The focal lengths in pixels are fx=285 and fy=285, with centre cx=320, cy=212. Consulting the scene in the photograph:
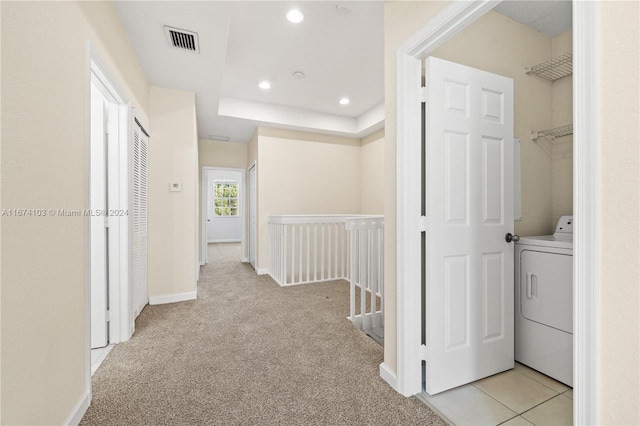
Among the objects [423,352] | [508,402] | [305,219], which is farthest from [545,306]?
[305,219]

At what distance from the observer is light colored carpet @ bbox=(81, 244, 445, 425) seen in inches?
57.1

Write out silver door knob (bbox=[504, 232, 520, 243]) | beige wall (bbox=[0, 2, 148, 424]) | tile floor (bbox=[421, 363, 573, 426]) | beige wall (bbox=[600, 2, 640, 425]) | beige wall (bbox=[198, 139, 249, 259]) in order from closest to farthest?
1. beige wall (bbox=[600, 2, 640, 425])
2. beige wall (bbox=[0, 2, 148, 424])
3. tile floor (bbox=[421, 363, 573, 426])
4. silver door knob (bbox=[504, 232, 520, 243])
5. beige wall (bbox=[198, 139, 249, 259])

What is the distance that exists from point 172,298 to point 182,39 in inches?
104

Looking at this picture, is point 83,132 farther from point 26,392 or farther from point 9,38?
point 26,392

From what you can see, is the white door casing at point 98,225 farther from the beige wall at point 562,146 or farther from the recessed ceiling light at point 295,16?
the beige wall at point 562,146

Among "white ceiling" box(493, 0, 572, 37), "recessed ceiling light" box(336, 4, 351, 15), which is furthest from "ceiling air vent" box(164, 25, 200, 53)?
"white ceiling" box(493, 0, 572, 37)

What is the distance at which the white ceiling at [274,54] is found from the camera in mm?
2123

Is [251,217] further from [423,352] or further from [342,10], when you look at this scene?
[423,352]

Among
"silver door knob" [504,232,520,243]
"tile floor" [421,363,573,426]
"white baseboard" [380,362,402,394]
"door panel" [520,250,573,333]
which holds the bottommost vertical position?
"tile floor" [421,363,573,426]

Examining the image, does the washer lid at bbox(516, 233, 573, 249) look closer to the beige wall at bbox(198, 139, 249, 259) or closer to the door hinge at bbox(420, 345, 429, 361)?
the door hinge at bbox(420, 345, 429, 361)

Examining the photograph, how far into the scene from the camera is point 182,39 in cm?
236

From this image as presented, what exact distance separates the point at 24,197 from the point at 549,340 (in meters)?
2.79

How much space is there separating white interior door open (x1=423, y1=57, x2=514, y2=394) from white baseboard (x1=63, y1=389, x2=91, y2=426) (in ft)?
5.86

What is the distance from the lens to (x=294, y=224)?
421cm
